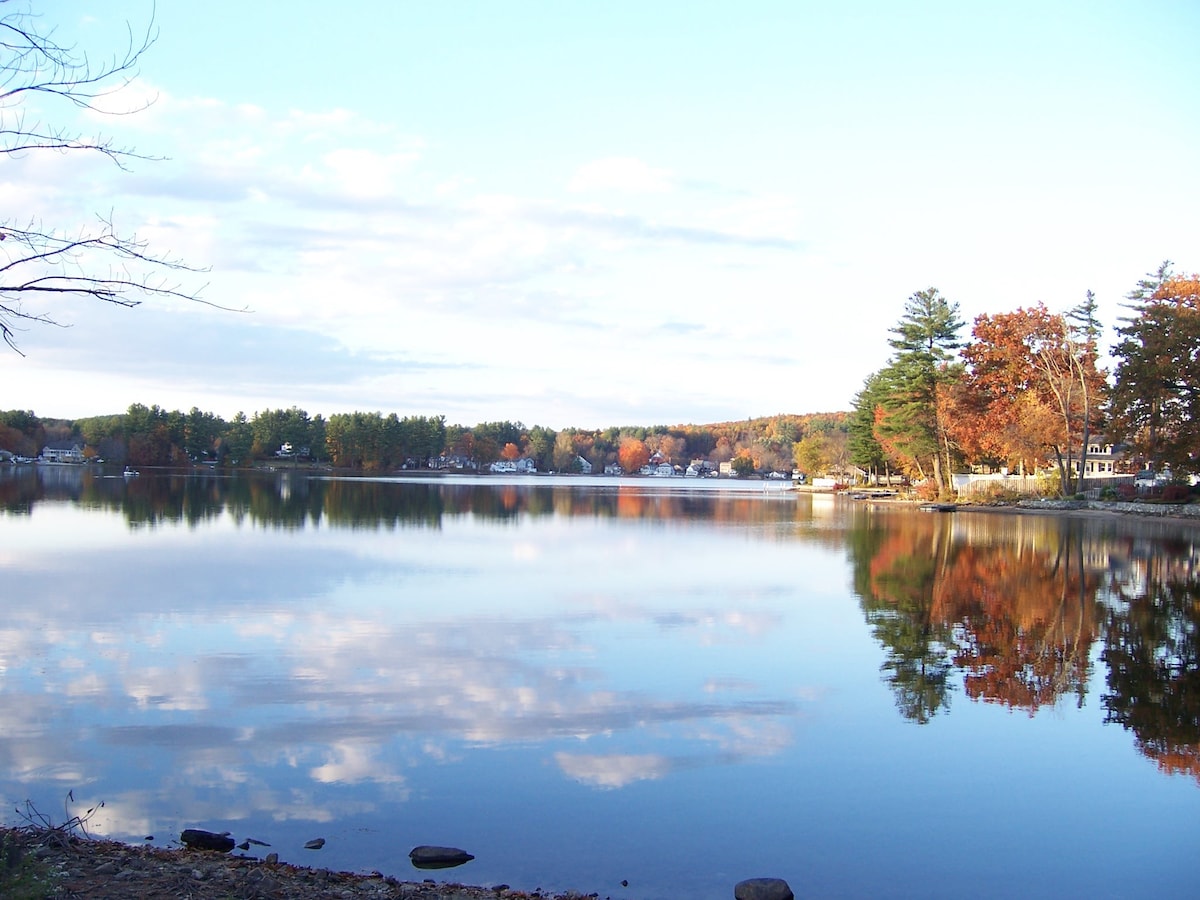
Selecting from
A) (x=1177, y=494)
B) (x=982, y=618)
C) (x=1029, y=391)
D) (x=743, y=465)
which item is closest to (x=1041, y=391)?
(x=1029, y=391)

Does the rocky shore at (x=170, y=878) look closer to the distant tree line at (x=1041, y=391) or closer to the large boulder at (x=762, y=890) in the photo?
the large boulder at (x=762, y=890)

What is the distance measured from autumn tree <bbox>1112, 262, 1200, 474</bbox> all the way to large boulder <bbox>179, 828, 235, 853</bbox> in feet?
138

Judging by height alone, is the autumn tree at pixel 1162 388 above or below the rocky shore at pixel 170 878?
above

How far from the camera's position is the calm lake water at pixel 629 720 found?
21.9 ft

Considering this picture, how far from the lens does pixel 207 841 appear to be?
632 cm

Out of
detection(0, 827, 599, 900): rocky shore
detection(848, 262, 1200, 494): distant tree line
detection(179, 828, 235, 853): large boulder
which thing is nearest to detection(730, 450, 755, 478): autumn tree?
detection(848, 262, 1200, 494): distant tree line

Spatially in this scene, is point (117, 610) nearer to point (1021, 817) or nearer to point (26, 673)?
point (26, 673)

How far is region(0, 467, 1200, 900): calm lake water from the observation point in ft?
21.9

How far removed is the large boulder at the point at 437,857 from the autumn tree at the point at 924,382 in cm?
5863

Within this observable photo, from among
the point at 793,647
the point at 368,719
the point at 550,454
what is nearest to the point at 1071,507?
the point at 793,647

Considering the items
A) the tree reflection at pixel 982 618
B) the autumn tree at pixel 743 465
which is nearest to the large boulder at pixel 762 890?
the tree reflection at pixel 982 618

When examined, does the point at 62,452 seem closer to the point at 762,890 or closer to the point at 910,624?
the point at 910,624

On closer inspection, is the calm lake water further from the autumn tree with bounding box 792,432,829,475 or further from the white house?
the white house

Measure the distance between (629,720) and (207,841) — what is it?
4.42 meters
